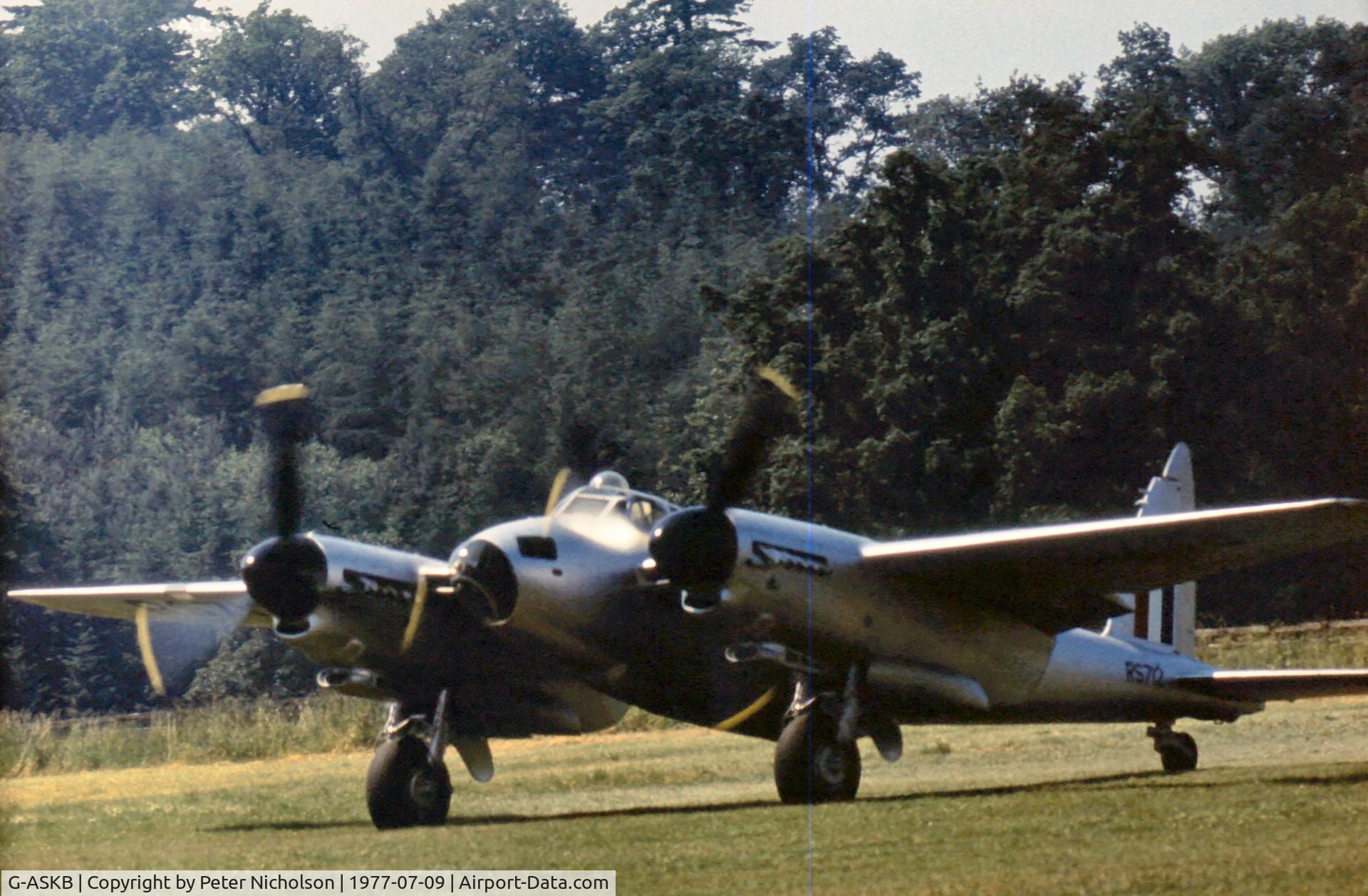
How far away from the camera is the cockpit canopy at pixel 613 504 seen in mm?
14930

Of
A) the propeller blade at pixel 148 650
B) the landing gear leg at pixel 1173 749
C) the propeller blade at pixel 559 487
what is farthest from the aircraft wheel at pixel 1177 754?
the propeller blade at pixel 148 650

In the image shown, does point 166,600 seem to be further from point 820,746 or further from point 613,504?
point 820,746

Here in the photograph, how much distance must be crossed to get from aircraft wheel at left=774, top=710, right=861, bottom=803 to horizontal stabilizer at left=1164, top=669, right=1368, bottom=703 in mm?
4880

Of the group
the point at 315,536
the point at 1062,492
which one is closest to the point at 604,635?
the point at 315,536

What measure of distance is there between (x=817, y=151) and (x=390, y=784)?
48041mm

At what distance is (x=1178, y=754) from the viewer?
60.0ft

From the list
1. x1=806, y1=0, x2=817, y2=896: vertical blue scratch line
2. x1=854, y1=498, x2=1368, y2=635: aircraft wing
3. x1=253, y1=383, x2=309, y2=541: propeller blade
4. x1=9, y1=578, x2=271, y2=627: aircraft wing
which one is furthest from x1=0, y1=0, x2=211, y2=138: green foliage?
x1=854, y1=498, x2=1368, y2=635: aircraft wing

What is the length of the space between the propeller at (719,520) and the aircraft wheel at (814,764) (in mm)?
1533

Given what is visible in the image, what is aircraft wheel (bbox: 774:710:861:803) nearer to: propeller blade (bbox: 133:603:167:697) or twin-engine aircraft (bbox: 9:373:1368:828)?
twin-engine aircraft (bbox: 9:373:1368:828)

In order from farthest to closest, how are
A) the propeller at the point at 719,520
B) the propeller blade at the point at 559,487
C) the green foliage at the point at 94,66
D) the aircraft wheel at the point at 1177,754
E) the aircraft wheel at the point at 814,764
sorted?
the green foliage at the point at 94,66, the aircraft wheel at the point at 1177,754, the propeller blade at the point at 559,487, the aircraft wheel at the point at 814,764, the propeller at the point at 719,520

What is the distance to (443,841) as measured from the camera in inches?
542

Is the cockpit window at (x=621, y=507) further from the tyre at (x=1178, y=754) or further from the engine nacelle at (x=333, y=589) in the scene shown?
the tyre at (x=1178, y=754)

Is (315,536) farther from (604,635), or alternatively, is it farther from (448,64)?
(448,64)

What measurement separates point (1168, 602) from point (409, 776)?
8980 millimetres
